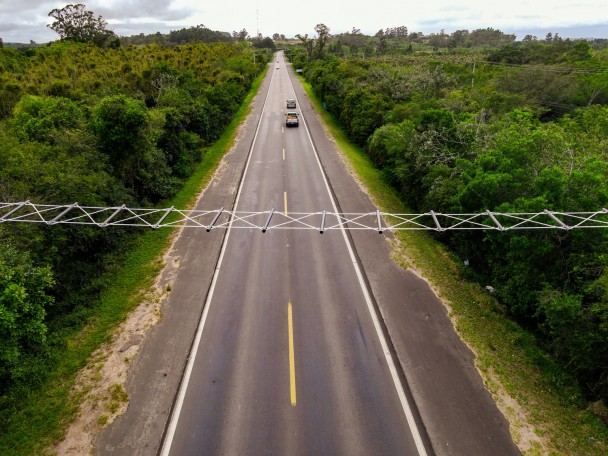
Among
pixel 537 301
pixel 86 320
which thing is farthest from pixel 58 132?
pixel 537 301

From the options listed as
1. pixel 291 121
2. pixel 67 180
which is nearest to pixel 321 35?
pixel 291 121

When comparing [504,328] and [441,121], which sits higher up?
[441,121]

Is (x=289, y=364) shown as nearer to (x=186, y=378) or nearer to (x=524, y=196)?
(x=186, y=378)

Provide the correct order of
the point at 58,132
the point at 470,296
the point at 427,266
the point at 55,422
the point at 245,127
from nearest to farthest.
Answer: the point at 55,422, the point at 470,296, the point at 427,266, the point at 58,132, the point at 245,127

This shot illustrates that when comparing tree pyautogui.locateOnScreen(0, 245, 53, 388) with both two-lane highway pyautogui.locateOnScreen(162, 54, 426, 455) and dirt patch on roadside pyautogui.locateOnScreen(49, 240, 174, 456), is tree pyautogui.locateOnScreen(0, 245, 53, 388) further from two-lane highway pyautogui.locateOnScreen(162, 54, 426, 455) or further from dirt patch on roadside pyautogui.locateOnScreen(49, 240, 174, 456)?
two-lane highway pyautogui.locateOnScreen(162, 54, 426, 455)

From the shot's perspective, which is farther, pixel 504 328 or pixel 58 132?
pixel 58 132

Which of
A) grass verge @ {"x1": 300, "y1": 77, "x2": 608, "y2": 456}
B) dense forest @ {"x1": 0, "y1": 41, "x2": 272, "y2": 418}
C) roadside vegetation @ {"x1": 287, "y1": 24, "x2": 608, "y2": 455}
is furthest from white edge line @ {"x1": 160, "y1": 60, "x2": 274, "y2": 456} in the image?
roadside vegetation @ {"x1": 287, "y1": 24, "x2": 608, "y2": 455}

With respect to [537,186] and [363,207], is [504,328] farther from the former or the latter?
[363,207]
